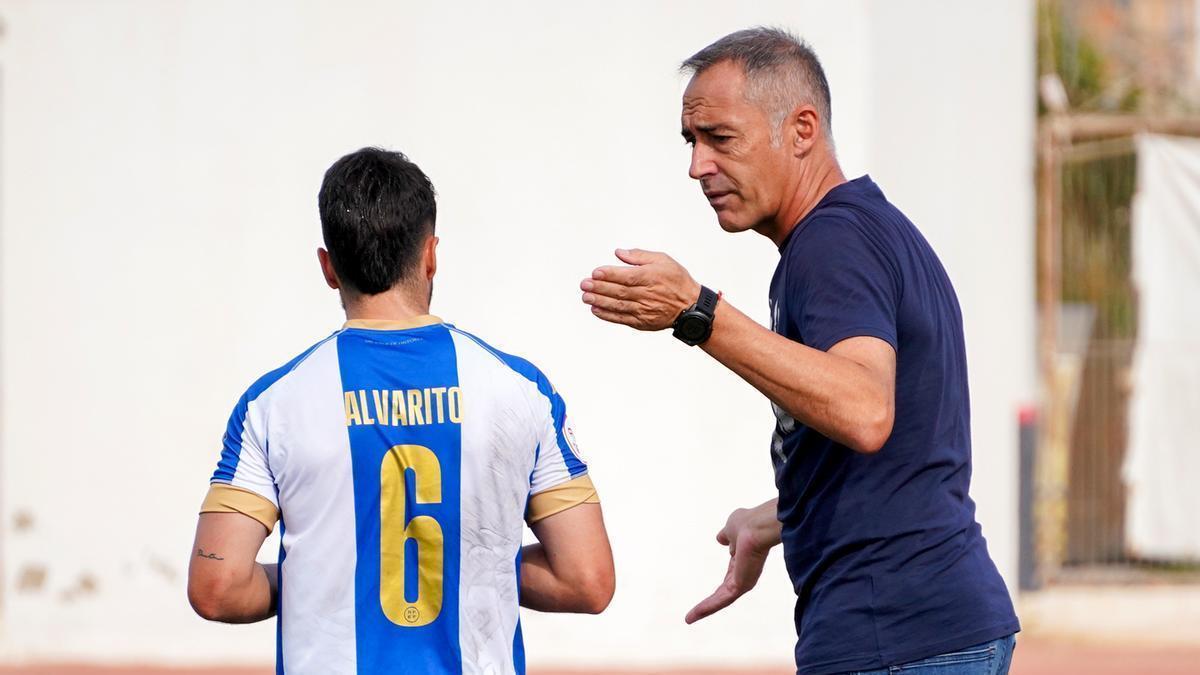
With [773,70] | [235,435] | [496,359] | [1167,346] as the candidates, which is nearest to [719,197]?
[773,70]

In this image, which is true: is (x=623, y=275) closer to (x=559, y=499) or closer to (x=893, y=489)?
(x=559, y=499)

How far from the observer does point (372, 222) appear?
97.0 inches

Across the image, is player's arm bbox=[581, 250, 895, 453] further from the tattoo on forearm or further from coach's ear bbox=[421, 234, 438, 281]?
the tattoo on forearm

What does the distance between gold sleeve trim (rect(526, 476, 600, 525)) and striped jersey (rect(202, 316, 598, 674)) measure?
0.09 metres

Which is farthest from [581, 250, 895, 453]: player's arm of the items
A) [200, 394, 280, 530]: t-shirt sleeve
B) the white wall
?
the white wall

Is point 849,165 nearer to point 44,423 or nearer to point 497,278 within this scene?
point 497,278

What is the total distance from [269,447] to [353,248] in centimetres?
37

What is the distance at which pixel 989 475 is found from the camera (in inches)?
305

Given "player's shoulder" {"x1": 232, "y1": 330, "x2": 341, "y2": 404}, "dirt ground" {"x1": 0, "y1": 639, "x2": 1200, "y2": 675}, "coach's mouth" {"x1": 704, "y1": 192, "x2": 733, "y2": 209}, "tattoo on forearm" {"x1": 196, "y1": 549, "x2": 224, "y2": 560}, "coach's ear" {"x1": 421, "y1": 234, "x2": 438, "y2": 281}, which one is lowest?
"dirt ground" {"x1": 0, "y1": 639, "x2": 1200, "y2": 675}

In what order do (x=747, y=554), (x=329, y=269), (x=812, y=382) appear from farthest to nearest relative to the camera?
(x=747, y=554) → (x=329, y=269) → (x=812, y=382)

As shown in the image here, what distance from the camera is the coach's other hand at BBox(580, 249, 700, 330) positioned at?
223 centimetres

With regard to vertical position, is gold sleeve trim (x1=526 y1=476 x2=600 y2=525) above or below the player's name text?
below

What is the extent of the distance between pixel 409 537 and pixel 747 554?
816 millimetres

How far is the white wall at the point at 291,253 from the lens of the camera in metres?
7.17
